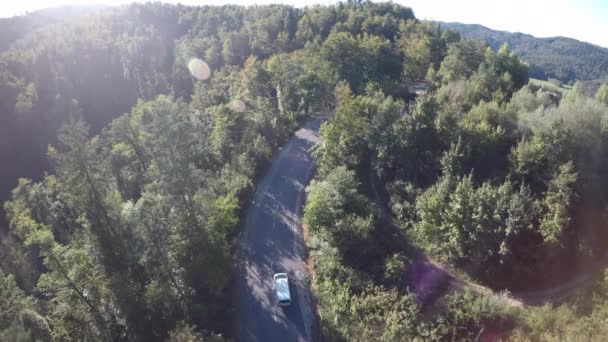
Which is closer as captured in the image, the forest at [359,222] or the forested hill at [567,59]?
the forest at [359,222]

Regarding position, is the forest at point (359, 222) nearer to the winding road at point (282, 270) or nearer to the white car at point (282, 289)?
the winding road at point (282, 270)

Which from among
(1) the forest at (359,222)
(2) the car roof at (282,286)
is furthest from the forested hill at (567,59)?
(2) the car roof at (282,286)

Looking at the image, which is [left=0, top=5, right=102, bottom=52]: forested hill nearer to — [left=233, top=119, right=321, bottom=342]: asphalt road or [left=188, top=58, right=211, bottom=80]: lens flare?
[left=188, top=58, right=211, bottom=80]: lens flare

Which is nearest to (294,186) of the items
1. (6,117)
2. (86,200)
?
(86,200)

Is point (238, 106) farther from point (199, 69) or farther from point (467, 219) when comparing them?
point (199, 69)

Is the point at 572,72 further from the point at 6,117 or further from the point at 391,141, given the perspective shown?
the point at 6,117

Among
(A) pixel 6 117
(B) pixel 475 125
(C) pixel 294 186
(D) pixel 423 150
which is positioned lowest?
(A) pixel 6 117
